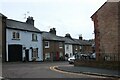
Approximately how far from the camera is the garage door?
47.1 metres

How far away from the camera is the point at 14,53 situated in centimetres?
4794

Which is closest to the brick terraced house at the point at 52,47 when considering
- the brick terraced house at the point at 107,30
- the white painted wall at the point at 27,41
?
the white painted wall at the point at 27,41

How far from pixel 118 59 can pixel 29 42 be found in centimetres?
2833

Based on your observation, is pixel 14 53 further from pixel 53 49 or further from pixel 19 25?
pixel 53 49

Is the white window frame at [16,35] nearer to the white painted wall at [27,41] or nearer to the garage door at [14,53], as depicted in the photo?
the white painted wall at [27,41]

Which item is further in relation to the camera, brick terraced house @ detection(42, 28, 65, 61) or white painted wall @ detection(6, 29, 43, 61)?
brick terraced house @ detection(42, 28, 65, 61)

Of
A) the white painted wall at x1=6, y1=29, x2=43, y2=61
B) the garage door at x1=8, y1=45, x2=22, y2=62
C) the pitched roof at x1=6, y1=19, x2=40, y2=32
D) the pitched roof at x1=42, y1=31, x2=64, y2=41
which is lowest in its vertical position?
the garage door at x1=8, y1=45, x2=22, y2=62

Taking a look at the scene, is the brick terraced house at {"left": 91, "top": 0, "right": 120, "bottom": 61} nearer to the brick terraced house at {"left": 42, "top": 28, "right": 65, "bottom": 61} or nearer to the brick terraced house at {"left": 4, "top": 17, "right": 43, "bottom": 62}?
the brick terraced house at {"left": 4, "top": 17, "right": 43, "bottom": 62}

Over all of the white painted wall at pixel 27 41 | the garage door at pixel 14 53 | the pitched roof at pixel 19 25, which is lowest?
the garage door at pixel 14 53

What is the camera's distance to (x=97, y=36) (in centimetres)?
3250

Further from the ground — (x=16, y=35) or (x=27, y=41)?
(x=16, y=35)

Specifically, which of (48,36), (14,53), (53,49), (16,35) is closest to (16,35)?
(16,35)

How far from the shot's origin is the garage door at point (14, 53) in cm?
4711

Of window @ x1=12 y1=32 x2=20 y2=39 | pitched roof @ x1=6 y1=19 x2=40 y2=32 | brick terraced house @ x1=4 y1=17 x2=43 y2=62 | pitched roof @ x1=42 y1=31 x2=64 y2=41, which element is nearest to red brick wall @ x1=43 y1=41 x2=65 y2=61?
pitched roof @ x1=42 y1=31 x2=64 y2=41
